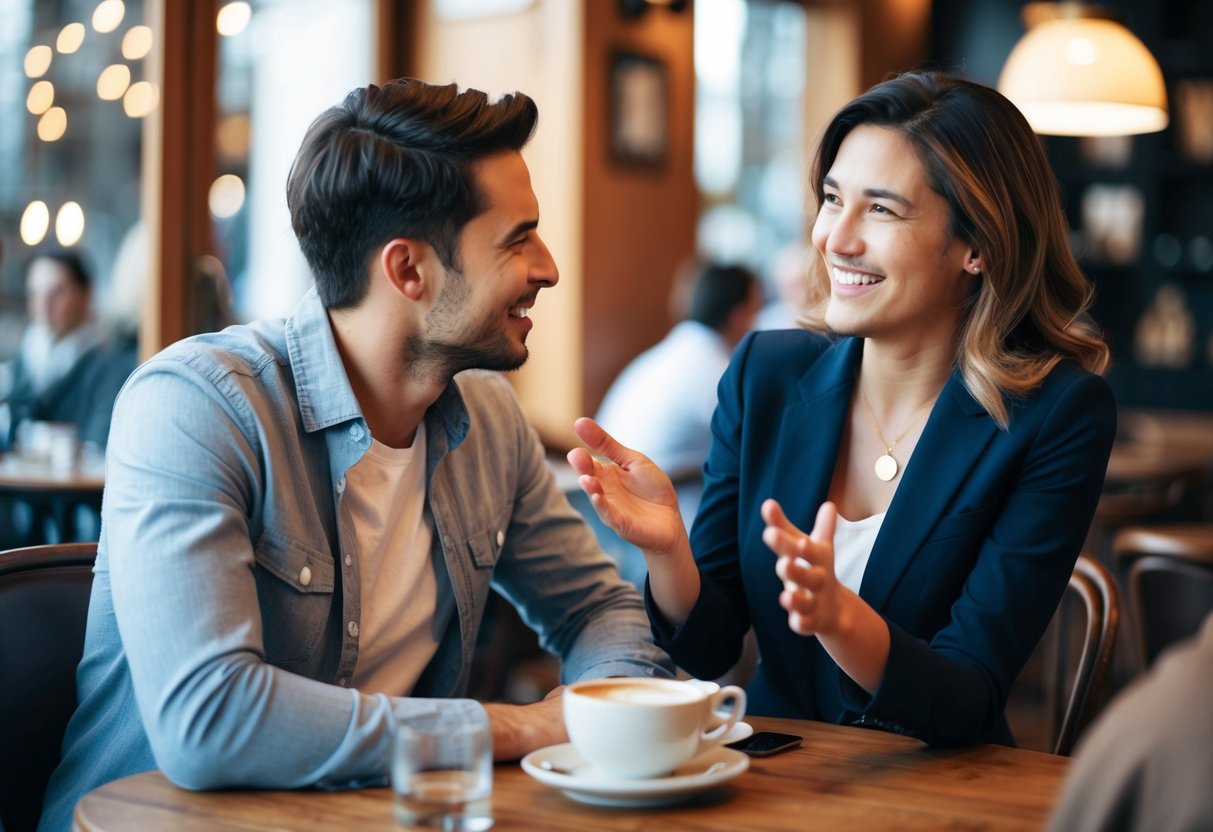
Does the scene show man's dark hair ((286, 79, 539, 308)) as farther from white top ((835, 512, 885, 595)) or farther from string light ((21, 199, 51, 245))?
string light ((21, 199, 51, 245))

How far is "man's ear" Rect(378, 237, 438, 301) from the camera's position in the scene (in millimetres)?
1641

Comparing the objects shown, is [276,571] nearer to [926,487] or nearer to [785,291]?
[926,487]

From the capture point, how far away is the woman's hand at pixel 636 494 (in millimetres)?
1525

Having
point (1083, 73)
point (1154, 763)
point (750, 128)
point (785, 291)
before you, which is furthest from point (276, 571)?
point (750, 128)

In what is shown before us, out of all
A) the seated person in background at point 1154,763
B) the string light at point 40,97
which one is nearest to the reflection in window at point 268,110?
the string light at point 40,97

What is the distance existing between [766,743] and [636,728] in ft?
0.92

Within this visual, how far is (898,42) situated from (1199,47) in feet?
5.13

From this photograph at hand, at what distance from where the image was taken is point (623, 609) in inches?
A: 71.5

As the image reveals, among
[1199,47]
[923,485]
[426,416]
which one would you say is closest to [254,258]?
[426,416]

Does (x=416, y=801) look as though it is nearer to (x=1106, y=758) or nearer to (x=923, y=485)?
(x=1106, y=758)

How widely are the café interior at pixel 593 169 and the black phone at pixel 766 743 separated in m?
0.76

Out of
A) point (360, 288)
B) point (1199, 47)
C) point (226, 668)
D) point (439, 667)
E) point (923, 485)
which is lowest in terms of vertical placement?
point (439, 667)

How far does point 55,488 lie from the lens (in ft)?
11.0

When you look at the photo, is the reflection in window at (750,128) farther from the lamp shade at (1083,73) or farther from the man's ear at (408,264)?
the man's ear at (408,264)
